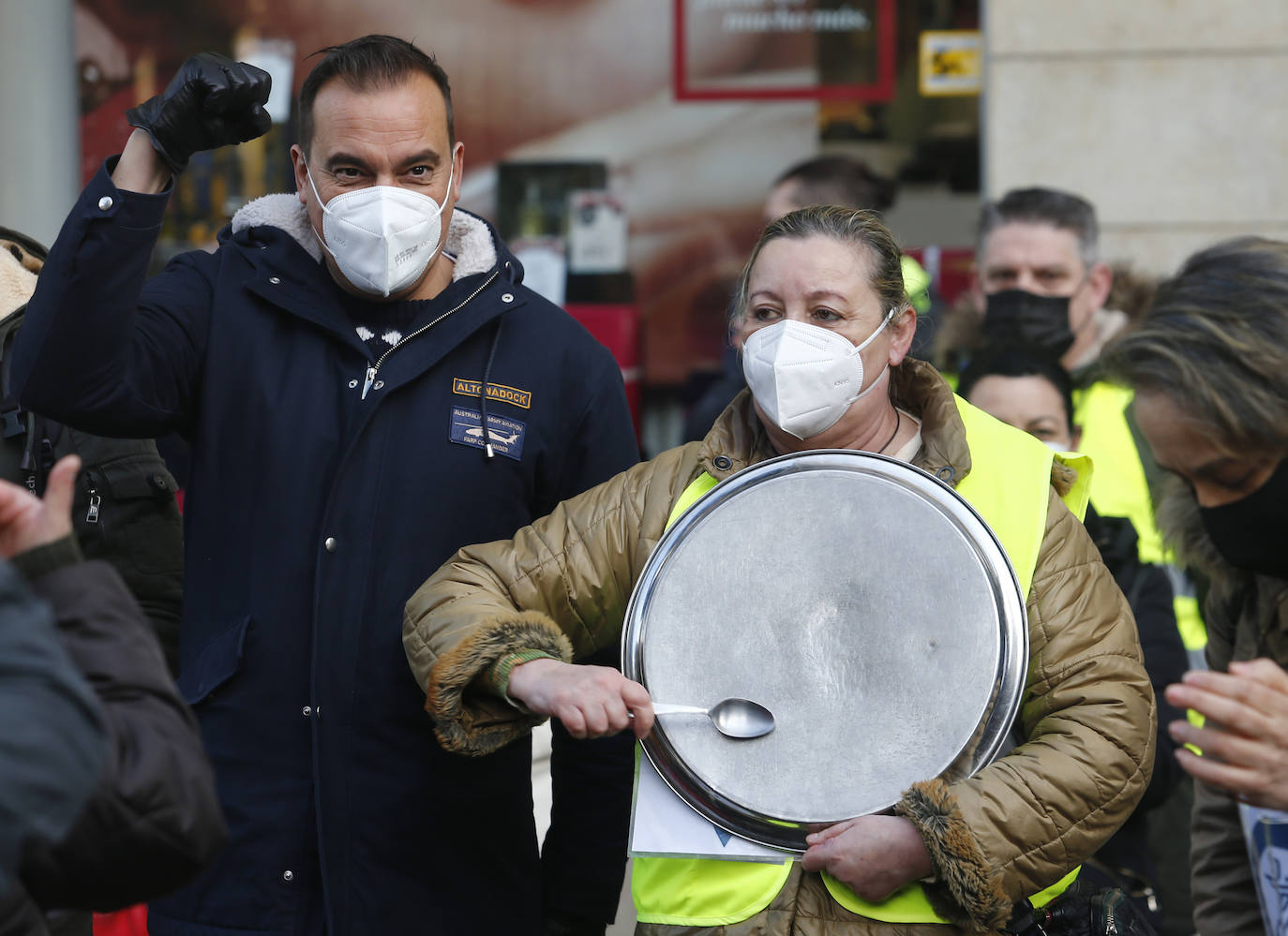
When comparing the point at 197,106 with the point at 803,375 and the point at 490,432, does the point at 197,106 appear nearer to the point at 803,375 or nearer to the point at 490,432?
the point at 490,432

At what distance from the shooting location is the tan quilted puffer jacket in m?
2.07

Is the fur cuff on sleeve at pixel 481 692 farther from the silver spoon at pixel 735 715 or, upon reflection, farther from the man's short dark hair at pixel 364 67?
the man's short dark hair at pixel 364 67

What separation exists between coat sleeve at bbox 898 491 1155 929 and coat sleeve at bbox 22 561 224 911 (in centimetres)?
103

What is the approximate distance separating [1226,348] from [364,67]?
65.4 inches

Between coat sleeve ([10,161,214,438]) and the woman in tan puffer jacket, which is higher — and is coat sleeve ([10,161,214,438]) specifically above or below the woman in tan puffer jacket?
above

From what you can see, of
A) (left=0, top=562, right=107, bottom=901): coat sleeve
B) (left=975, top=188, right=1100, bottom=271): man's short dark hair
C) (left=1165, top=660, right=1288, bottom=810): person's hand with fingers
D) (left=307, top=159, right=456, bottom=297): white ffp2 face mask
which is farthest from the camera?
(left=975, top=188, right=1100, bottom=271): man's short dark hair

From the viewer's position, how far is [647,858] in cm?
229

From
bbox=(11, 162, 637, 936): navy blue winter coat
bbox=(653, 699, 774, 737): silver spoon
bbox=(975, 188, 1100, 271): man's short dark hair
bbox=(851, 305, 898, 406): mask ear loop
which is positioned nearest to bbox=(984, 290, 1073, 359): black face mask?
bbox=(975, 188, 1100, 271): man's short dark hair

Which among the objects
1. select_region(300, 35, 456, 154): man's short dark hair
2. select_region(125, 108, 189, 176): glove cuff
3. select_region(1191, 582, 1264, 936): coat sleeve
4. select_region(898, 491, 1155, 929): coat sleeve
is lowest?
select_region(1191, 582, 1264, 936): coat sleeve

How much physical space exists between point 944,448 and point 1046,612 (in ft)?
1.07

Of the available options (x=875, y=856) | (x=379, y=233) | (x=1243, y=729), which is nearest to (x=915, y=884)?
(x=875, y=856)

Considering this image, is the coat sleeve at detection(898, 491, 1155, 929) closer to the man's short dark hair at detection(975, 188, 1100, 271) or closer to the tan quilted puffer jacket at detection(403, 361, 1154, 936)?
the tan quilted puffer jacket at detection(403, 361, 1154, 936)

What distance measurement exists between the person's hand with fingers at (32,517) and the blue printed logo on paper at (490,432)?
1.11m

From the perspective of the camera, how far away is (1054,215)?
15.3 feet
